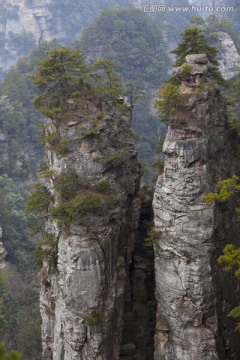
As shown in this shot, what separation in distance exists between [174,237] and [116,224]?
84.5 inches

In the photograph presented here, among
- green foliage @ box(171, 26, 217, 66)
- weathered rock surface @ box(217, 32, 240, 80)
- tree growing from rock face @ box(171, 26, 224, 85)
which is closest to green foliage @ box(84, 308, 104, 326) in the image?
tree growing from rock face @ box(171, 26, 224, 85)

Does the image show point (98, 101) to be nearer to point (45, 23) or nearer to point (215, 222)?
point (215, 222)

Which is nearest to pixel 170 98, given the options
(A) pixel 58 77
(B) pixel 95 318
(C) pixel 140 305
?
(A) pixel 58 77

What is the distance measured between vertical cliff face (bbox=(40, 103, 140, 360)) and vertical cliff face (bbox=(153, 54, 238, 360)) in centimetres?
165

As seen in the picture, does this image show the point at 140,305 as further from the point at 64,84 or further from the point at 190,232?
the point at 64,84

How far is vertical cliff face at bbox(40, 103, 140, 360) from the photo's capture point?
15789 millimetres

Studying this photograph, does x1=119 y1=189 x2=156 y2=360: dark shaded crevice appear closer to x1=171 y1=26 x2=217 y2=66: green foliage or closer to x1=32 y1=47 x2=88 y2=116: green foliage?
x1=32 y1=47 x2=88 y2=116: green foliage

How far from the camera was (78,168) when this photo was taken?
16.8m

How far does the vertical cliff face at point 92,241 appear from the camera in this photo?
51.8 ft

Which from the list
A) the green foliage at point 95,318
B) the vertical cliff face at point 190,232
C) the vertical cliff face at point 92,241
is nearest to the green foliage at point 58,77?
the vertical cliff face at point 92,241

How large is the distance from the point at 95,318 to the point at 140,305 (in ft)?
11.3

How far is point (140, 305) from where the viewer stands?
61.1 feet

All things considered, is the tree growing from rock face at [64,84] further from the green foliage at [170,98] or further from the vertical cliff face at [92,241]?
the green foliage at [170,98]

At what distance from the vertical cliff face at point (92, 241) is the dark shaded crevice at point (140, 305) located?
65 cm
